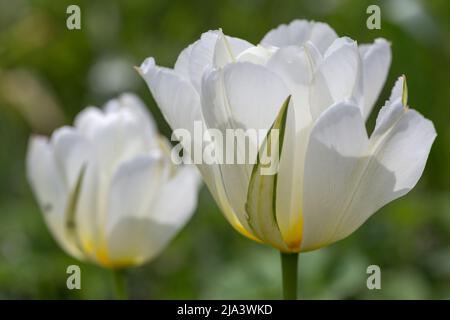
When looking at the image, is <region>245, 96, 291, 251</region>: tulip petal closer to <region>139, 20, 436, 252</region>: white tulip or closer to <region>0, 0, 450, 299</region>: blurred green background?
<region>139, 20, 436, 252</region>: white tulip

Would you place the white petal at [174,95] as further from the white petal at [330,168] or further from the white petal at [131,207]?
the white petal at [131,207]

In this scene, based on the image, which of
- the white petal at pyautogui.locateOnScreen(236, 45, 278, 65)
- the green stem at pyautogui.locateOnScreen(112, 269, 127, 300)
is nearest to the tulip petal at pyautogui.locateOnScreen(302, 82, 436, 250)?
the white petal at pyautogui.locateOnScreen(236, 45, 278, 65)

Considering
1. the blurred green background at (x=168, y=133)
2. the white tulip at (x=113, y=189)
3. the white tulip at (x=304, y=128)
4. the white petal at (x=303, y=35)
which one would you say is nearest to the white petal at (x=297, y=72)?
the white tulip at (x=304, y=128)

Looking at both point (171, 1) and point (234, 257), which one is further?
point (171, 1)

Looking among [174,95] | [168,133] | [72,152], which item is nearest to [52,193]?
[72,152]

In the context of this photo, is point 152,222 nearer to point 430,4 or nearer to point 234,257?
point 234,257
